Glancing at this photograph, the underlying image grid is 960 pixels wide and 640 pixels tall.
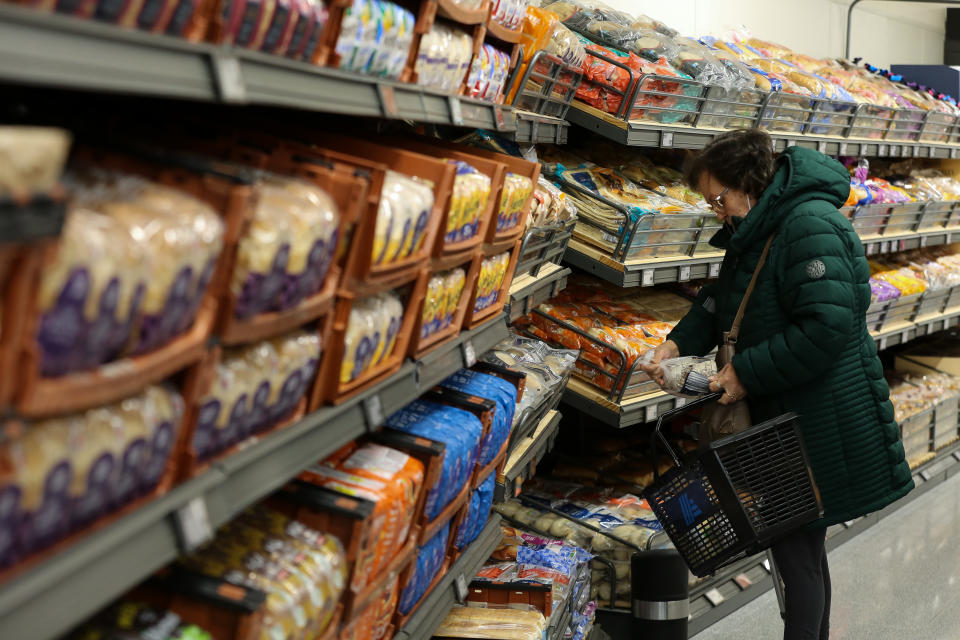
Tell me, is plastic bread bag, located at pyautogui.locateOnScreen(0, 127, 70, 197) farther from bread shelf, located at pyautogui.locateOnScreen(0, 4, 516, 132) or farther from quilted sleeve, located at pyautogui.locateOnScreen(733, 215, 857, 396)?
quilted sleeve, located at pyautogui.locateOnScreen(733, 215, 857, 396)

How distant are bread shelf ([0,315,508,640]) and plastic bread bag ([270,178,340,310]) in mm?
195

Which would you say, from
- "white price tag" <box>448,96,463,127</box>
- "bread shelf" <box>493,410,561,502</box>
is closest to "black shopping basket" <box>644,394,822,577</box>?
"bread shelf" <box>493,410,561,502</box>

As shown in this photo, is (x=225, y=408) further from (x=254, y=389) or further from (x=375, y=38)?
(x=375, y=38)

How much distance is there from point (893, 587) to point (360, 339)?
3.53 meters

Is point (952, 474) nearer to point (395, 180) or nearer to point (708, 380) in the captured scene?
point (708, 380)

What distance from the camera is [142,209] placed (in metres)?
0.94

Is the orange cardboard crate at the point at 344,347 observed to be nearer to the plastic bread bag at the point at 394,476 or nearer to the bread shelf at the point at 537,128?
the plastic bread bag at the point at 394,476

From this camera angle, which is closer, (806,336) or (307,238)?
(307,238)

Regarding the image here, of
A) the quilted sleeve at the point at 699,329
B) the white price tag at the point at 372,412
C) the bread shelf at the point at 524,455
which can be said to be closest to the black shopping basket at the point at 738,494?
the bread shelf at the point at 524,455

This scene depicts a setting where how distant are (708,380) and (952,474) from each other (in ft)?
12.8

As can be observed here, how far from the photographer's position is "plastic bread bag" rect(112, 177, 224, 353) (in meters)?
0.91

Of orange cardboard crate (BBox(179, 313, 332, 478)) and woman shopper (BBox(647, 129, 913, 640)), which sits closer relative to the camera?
orange cardboard crate (BBox(179, 313, 332, 478))

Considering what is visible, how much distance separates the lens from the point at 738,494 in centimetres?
263

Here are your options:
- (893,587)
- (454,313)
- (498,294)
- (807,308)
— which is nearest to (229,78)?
(454,313)
